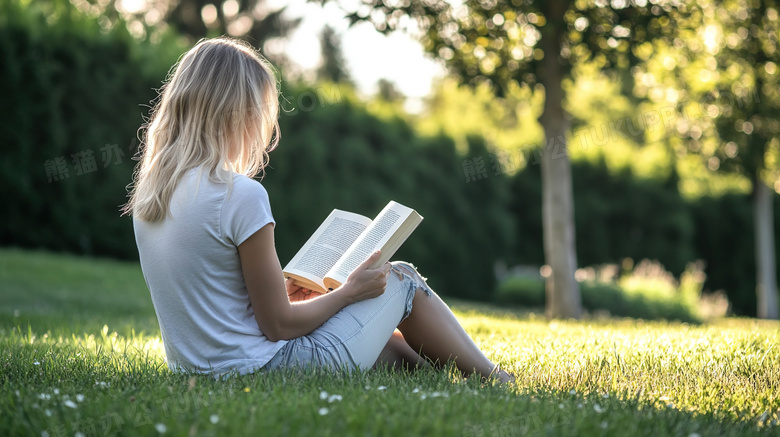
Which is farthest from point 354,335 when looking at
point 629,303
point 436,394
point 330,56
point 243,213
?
point 330,56

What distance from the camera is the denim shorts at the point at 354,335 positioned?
2.96 meters

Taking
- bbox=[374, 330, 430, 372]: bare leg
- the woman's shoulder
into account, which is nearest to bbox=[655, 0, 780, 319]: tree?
bbox=[374, 330, 430, 372]: bare leg

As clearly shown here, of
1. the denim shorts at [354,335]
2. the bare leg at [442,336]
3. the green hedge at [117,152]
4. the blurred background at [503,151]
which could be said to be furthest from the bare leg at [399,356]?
the green hedge at [117,152]

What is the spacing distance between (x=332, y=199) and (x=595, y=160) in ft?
23.6

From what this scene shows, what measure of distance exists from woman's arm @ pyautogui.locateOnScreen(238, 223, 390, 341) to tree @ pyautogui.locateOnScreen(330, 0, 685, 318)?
14.9 feet

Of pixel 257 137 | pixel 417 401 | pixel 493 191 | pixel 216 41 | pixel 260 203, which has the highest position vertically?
pixel 216 41

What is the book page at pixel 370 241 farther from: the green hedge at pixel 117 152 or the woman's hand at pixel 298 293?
the green hedge at pixel 117 152

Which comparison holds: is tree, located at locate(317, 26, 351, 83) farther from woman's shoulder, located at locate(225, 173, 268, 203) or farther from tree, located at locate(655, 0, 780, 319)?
woman's shoulder, located at locate(225, 173, 268, 203)

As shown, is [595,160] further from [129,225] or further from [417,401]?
[417,401]

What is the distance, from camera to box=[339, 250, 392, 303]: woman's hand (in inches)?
116

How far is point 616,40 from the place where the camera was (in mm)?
7453

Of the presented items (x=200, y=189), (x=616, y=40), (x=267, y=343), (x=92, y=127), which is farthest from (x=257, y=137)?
(x=92, y=127)

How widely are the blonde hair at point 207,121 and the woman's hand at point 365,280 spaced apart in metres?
0.64

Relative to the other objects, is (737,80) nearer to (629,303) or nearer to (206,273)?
(629,303)
